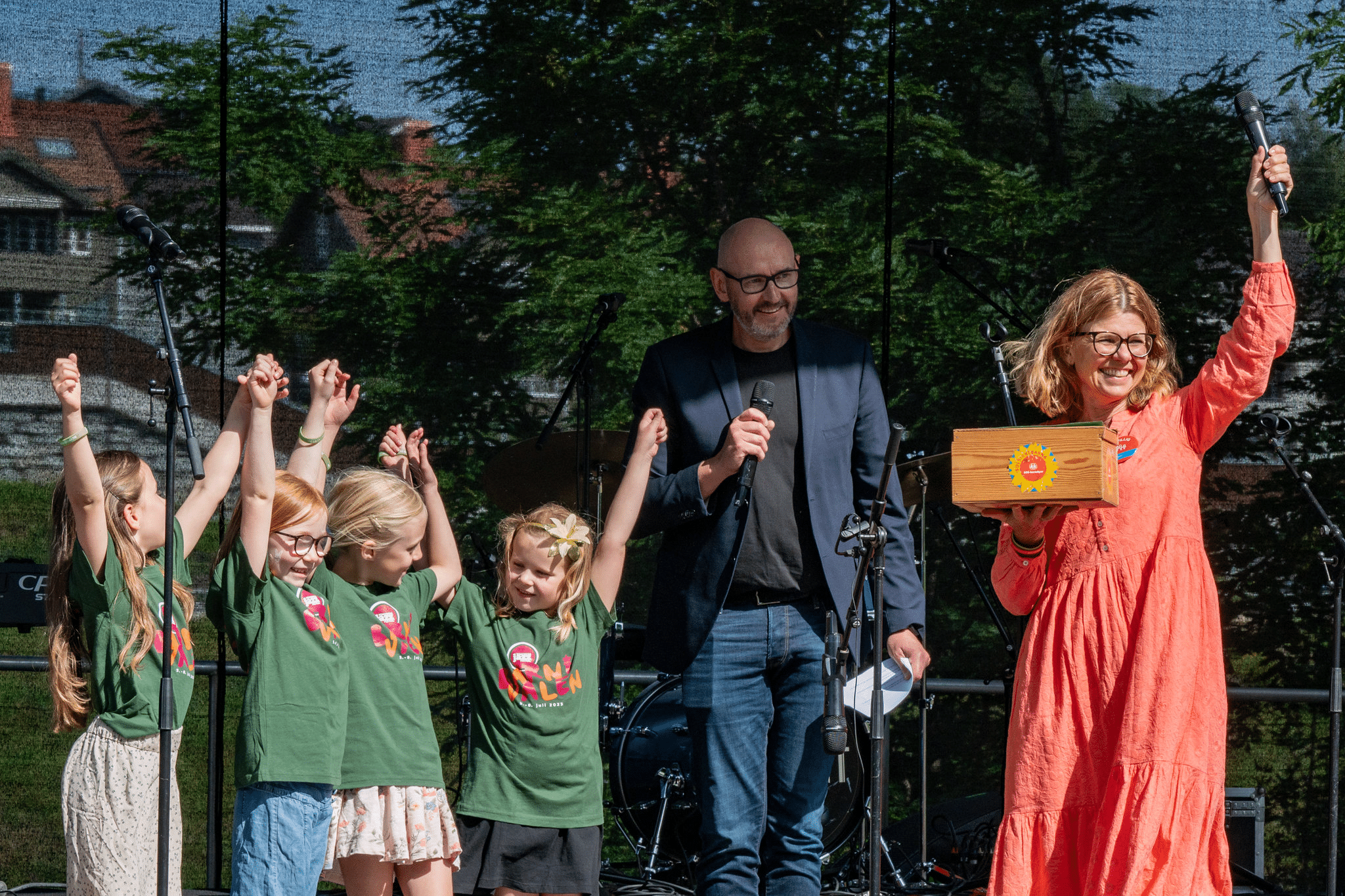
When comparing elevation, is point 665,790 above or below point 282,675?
below

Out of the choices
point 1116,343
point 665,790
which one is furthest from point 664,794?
point 1116,343

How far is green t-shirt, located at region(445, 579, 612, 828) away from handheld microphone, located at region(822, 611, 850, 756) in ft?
2.17

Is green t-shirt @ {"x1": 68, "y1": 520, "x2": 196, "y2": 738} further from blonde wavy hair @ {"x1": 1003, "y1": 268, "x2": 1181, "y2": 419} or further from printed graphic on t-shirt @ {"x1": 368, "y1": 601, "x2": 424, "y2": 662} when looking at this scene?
blonde wavy hair @ {"x1": 1003, "y1": 268, "x2": 1181, "y2": 419}

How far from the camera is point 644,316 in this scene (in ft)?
16.3

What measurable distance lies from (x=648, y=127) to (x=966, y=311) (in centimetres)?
131

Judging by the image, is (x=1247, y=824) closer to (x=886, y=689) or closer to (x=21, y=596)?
(x=886, y=689)

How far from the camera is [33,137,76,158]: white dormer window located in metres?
4.75

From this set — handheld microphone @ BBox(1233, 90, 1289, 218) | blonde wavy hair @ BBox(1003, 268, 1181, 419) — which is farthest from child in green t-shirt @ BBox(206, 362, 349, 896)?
handheld microphone @ BBox(1233, 90, 1289, 218)

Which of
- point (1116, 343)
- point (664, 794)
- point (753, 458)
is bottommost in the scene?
Result: point (664, 794)

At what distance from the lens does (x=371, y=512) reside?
133 inches

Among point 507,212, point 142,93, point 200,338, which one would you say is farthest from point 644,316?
point 142,93

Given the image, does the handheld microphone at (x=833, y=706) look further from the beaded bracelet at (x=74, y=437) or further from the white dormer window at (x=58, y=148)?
the white dormer window at (x=58, y=148)

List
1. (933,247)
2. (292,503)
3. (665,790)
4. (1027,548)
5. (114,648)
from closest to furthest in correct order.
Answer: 1. (1027,548)
2. (114,648)
3. (292,503)
4. (933,247)
5. (665,790)

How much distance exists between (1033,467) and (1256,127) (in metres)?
0.79
